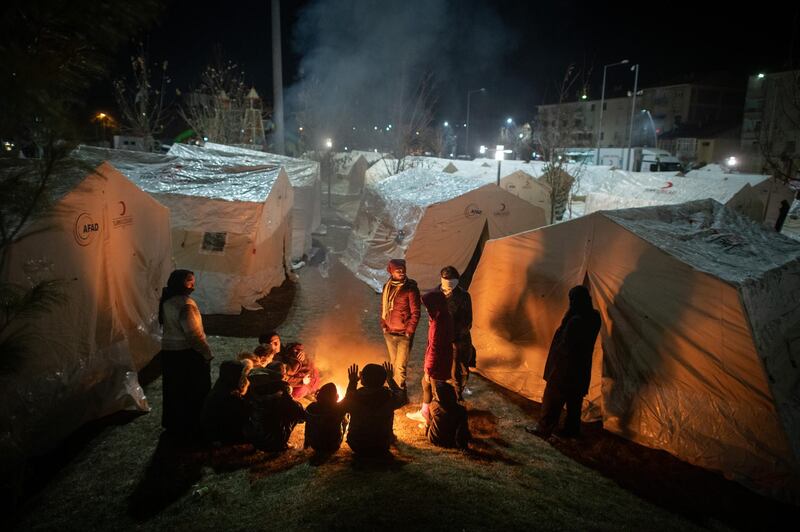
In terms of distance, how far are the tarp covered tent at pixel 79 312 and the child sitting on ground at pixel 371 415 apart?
2671 millimetres

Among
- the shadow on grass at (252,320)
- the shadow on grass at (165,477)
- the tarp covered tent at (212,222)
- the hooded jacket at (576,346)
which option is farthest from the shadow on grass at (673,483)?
the tarp covered tent at (212,222)

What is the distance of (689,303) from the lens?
17.7ft

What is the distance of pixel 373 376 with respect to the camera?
15.5 feet

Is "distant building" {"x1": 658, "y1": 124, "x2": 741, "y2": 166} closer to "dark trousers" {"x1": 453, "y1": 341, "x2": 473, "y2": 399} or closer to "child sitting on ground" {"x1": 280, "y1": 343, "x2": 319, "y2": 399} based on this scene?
"dark trousers" {"x1": 453, "y1": 341, "x2": 473, "y2": 399}

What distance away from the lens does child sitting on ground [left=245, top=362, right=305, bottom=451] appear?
15.8 feet

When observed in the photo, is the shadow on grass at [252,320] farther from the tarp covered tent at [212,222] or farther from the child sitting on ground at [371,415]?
the child sitting on ground at [371,415]

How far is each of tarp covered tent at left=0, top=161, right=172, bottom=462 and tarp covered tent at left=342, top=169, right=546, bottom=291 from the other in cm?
611

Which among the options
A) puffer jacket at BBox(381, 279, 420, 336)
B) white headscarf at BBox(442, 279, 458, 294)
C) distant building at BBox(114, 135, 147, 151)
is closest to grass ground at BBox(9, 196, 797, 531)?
puffer jacket at BBox(381, 279, 420, 336)

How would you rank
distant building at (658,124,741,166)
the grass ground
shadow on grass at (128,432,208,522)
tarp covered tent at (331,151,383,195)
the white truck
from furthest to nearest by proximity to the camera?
1. distant building at (658,124,741,166)
2. the white truck
3. tarp covered tent at (331,151,383,195)
4. shadow on grass at (128,432,208,522)
5. the grass ground

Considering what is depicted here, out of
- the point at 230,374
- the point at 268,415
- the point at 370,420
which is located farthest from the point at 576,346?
the point at 230,374

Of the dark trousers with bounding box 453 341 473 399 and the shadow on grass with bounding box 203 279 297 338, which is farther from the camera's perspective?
the shadow on grass with bounding box 203 279 297 338

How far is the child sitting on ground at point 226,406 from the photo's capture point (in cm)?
479

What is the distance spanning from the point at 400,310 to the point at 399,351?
1.87ft

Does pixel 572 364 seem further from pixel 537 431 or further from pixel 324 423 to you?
pixel 324 423
